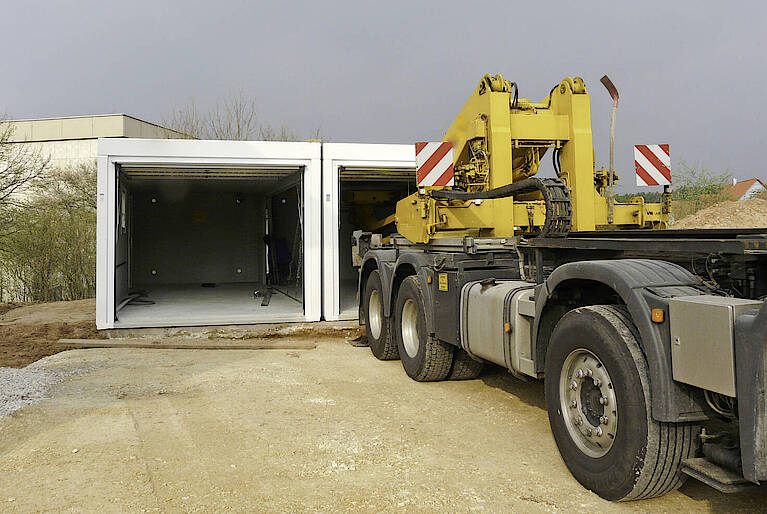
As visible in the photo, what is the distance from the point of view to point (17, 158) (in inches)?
711

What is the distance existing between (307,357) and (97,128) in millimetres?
31796

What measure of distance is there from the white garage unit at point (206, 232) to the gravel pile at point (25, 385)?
299cm

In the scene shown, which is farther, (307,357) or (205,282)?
(205,282)

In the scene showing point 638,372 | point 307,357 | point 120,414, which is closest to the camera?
point 638,372

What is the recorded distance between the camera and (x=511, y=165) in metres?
7.17

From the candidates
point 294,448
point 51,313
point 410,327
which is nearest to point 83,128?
point 51,313

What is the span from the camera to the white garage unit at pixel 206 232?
10820mm

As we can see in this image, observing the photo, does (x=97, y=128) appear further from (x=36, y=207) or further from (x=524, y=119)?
(x=524, y=119)

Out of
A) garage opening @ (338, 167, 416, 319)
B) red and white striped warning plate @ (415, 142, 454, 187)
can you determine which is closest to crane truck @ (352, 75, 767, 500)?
red and white striped warning plate @ (415, 142, 454, 187)

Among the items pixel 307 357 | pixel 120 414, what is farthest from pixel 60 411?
pixel 307 357

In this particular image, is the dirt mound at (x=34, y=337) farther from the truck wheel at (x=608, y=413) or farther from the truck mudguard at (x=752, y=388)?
the truck mudguard at (x=752, y=388)

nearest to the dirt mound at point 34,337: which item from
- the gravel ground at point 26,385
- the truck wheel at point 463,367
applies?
the gravel ground at point 26,385

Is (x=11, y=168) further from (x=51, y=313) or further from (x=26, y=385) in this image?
(x=26, y=385)

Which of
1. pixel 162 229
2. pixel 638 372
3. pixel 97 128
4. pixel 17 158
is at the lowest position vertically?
pixel 638 372
